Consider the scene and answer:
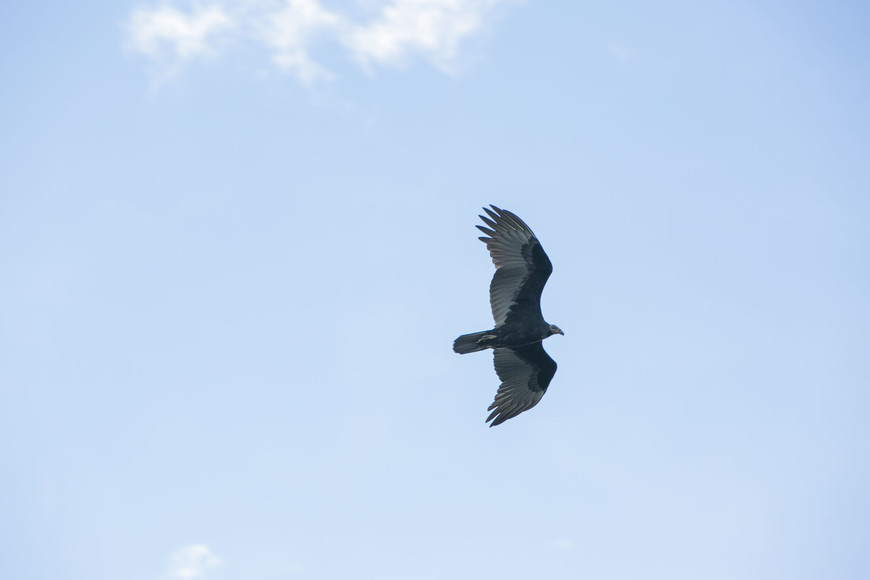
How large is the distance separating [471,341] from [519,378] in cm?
249

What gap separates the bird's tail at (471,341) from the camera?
21.6m

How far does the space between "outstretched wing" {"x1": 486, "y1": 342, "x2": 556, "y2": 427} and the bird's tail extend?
147 cm

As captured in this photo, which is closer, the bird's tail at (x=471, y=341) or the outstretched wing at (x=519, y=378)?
the bird's tail at (x=471, y=341)

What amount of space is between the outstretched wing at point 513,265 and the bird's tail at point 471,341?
2.81ft

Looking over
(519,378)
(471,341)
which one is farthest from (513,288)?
(519,378)

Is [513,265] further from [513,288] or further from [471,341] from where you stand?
[471,341]

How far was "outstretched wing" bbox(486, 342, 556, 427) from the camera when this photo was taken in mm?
23328

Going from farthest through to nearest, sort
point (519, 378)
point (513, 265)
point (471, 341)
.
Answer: point (519, 378), point (513, 265), point (471, 341)

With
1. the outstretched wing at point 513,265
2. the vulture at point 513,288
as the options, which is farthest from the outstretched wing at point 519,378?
the outstretched wing at point 513,265

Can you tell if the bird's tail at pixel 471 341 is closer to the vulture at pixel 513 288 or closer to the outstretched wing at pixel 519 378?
the vulture at pixel 513 288

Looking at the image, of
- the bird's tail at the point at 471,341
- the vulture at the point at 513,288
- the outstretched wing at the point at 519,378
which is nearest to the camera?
the bird's tail at the point at 471,341

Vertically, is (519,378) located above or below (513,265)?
below

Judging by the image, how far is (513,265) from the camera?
22.4m

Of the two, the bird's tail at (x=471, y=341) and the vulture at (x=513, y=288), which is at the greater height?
the vulture at (x=513, y=288)
